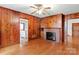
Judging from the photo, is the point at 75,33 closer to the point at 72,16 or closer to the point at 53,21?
the point at 72,16

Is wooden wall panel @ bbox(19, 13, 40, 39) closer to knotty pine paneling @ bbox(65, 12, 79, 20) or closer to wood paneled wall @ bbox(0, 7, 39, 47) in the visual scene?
wood paneled wall @ bbox(0, 7, 39, 47)

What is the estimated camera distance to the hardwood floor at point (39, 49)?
8.03ft

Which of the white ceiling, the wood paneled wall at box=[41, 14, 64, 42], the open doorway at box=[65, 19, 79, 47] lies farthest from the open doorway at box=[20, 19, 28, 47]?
the open doorway at box=[65, 19, 79, 47]

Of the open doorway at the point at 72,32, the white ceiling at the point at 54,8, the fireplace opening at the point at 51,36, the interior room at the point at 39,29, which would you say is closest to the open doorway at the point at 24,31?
the interior room at the point at 39,29

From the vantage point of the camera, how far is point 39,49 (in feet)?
8.43

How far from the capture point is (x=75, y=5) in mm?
2365

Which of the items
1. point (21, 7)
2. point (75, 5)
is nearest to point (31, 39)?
point (21, 7)

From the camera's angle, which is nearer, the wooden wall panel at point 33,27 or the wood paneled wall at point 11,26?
the wood paneled wall at point 11,26

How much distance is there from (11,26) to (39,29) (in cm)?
72

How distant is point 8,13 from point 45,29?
100 centimetres

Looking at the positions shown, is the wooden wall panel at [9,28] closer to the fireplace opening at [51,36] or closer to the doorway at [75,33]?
the fireplace opening at [51,36]
